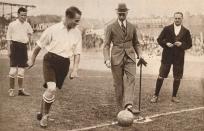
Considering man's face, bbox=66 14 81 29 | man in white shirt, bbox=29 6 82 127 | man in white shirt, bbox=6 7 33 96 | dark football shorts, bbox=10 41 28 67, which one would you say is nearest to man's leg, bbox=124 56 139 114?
man in white shirt, bbox=29 6 82 127

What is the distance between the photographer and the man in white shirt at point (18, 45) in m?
6.30

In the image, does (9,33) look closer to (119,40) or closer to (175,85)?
(119,40)

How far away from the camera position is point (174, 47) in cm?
644

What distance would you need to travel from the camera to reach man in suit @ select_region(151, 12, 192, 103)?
6.39 metres

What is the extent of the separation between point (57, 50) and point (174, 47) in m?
1.90

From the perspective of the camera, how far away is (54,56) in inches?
205

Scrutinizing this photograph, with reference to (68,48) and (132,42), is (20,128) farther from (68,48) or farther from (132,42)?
(132,42)

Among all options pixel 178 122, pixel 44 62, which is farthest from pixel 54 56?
pixel 178 122

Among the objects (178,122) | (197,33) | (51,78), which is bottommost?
(178,122)

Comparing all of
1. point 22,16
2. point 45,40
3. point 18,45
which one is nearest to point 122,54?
point 45,40

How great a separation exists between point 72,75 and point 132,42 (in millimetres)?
1045

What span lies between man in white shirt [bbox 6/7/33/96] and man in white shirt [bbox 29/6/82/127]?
1174 millimetres

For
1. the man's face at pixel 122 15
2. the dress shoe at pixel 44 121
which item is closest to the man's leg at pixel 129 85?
the man's face at pixel 122 15

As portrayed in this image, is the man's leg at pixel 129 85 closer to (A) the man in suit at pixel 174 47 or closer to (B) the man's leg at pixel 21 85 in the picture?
(A) the man in suit at pixel 174 47
